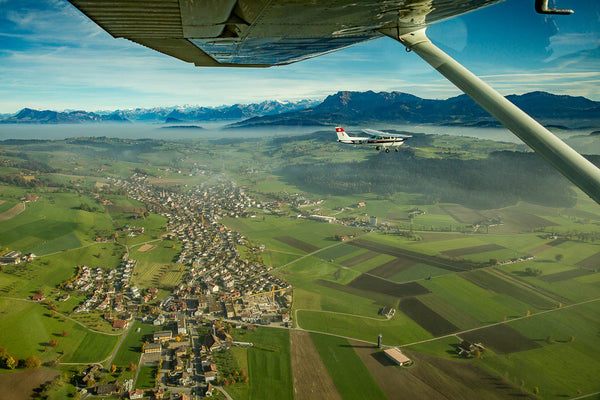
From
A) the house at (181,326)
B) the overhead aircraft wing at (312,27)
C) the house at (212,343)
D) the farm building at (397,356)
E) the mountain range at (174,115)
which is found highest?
the mountain range at (174,115)

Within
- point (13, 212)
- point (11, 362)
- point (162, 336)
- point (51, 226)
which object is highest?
point (13, 212)

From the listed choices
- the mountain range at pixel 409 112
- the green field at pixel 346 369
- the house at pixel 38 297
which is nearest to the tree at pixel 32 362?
the house at pixel 38 297

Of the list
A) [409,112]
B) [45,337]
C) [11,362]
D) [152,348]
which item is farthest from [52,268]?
[409,112]

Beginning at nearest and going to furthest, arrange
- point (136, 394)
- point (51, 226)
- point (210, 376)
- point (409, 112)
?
point (136, 394), point (210, 376), point (51, 226), point (409, 112)

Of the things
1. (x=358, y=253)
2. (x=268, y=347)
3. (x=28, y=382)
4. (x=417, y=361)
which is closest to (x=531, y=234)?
(x=358, y=253)

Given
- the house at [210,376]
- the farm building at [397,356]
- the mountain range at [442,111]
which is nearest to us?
the house at [210,376]

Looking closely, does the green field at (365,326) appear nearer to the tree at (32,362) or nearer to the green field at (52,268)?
the tree at (32,362)

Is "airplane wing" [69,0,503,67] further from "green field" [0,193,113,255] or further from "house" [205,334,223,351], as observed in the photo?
"green field" [0,193,113,255]

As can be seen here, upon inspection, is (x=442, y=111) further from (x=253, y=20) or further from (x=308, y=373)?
(x=253, y=20)
